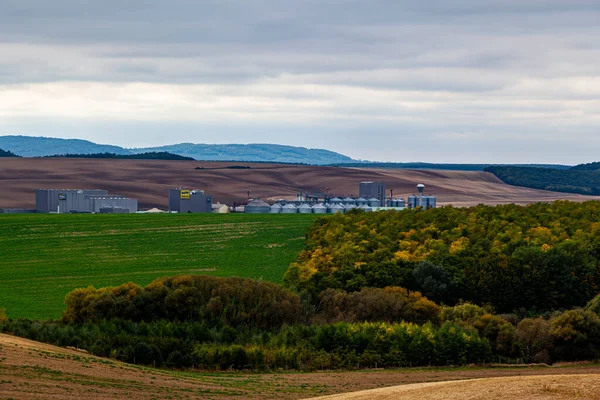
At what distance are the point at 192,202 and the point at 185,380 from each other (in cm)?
11529

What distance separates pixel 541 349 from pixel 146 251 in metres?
55.6

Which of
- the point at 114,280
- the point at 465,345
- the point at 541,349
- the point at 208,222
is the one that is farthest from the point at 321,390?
the point at 208,222

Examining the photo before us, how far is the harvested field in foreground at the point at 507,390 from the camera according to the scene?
29469 millimetres

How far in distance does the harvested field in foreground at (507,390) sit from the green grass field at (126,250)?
45.5m

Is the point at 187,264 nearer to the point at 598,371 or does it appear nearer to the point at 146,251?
the point at 146,251

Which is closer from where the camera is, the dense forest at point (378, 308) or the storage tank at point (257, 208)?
the dense forest at point (378, 308)

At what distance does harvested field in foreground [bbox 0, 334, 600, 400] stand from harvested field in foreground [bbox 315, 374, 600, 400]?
0.11 ft

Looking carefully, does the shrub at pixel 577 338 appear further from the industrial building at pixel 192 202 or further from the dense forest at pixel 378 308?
the industrial building at pixel 192 202

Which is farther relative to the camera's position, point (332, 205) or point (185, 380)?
point (332, 205)

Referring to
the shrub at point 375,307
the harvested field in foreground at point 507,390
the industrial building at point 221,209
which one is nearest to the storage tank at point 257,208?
the industrial building at point 221,209

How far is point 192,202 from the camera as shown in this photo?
160m

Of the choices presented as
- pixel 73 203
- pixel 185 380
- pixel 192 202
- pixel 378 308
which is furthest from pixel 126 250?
pixel 185 380

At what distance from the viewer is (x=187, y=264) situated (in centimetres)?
9731

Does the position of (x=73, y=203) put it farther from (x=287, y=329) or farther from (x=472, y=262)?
(x=287, y=329)
